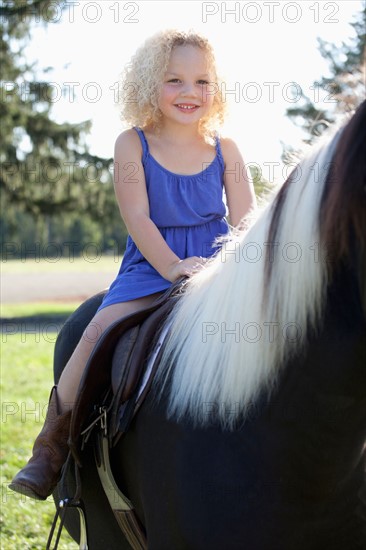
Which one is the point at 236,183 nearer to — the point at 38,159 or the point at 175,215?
the point at 175,215

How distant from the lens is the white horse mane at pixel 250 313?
187cm

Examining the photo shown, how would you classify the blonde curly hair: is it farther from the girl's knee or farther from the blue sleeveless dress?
the girl's knee

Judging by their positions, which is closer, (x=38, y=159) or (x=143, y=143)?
(x=143, y=143)

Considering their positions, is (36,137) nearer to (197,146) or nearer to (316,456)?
(197,146)

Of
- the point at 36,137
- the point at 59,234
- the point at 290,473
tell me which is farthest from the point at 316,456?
the point at 59,234

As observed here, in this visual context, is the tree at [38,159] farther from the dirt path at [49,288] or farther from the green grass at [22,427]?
the green grass at [22,427]

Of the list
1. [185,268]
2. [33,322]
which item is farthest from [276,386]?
[33,322]

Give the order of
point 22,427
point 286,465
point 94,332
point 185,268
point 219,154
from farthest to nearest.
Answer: point 22,427, point 219,154, point 94,332, point 185,268, point 286,465

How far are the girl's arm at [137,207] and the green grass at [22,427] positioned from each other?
1976 millimetres

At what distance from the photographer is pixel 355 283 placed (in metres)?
1.77

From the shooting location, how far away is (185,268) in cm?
252

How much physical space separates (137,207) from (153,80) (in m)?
0.51

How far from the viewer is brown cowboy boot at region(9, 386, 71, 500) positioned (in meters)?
2.75

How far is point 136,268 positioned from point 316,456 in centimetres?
115
